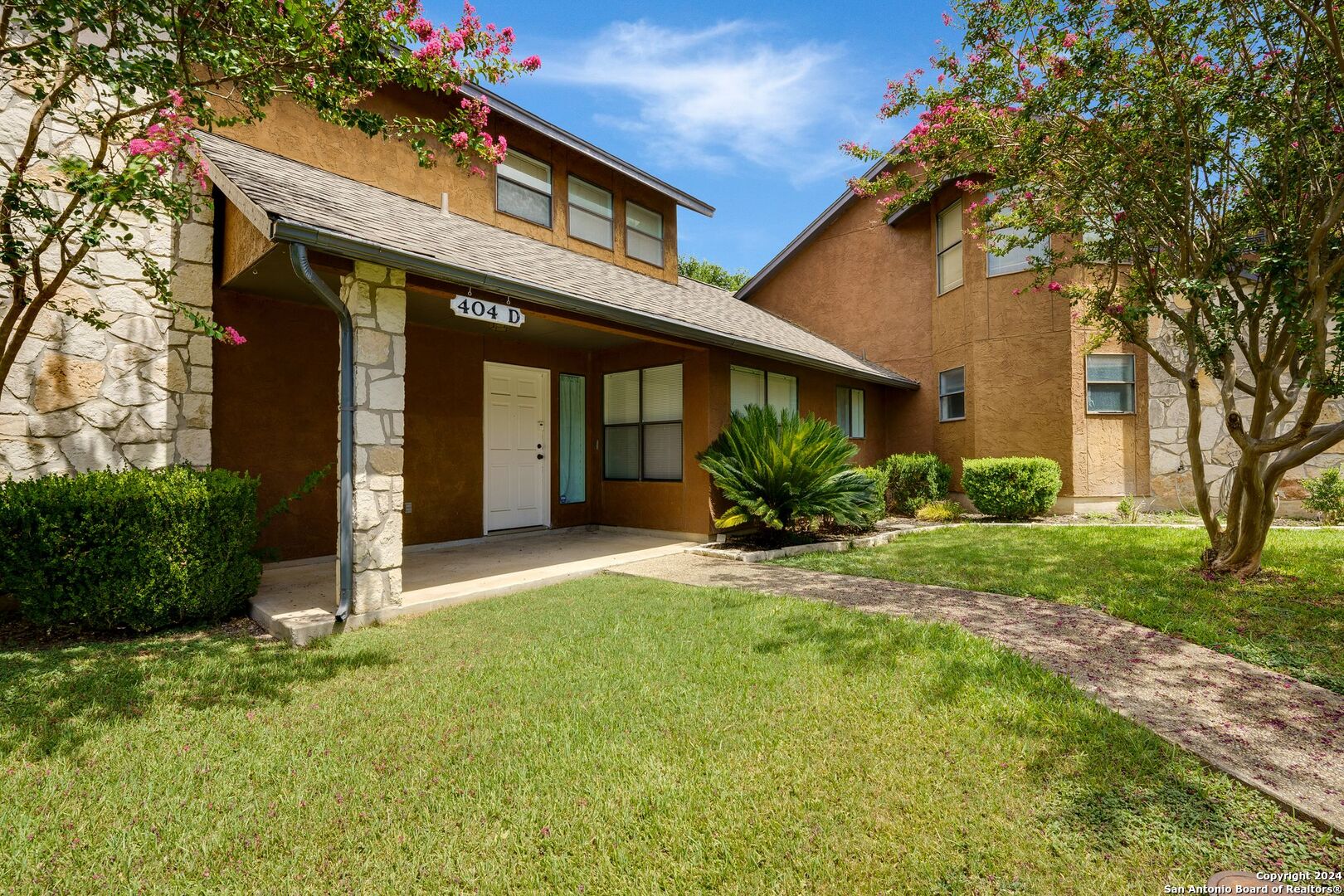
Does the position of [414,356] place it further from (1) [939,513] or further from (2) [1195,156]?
(1) [939,513]

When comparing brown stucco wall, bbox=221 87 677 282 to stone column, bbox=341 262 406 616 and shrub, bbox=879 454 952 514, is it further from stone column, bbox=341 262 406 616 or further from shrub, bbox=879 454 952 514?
shrub, bbox=879 454 952 514

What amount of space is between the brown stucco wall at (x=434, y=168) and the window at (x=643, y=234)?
0.42ft

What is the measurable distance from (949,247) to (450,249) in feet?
35.0

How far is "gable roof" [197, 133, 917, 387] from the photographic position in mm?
4598

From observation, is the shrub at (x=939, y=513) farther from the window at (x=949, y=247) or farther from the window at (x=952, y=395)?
the window at (x=949, y=247)

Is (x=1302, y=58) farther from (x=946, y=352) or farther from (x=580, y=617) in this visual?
(x=946, y=352)

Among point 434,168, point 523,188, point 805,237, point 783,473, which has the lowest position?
point 783,473

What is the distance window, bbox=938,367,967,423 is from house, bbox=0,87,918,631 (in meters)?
Answer: 1.96

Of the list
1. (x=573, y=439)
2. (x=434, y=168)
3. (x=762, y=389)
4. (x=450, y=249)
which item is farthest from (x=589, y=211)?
(x=450, y=249)

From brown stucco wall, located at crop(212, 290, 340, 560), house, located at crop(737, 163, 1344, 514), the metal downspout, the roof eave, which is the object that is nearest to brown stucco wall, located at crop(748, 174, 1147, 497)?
house, located at crop(737, 163, 1344, 514)

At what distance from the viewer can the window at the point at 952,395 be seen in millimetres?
12508

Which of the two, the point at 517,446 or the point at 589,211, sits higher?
the point at 589,211

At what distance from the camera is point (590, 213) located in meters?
10.8

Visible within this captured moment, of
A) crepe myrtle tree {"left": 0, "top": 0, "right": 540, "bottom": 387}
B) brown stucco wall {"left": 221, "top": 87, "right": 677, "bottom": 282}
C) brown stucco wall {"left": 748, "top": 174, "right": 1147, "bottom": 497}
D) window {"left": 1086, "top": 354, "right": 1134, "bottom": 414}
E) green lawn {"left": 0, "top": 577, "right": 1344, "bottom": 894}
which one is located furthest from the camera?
window {"left": 1086, "top": 354, "right": 1134, "bottom": 414}
